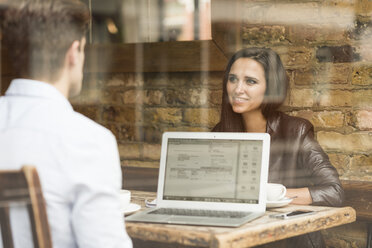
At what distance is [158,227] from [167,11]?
1.61 meters

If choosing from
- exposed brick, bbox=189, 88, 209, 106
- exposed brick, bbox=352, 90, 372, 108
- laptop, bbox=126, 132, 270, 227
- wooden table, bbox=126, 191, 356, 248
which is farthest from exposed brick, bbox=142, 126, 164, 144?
wooden table, bbox=126, 191, 356, 248

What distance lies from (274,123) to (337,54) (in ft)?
1.40

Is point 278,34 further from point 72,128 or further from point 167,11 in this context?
point 72,128

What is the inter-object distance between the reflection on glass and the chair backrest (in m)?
1.78

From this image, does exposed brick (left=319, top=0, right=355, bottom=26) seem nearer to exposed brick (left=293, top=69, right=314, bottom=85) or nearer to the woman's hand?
exposed brick (left=293, top=69, right=314, bottom=85)

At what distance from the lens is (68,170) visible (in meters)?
1.06

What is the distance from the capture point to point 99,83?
298cm

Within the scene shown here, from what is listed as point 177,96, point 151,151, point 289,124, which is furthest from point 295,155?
point 151,151

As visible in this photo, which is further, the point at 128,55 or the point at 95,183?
the point at 128,55

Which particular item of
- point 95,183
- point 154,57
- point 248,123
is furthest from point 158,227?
point 154,57

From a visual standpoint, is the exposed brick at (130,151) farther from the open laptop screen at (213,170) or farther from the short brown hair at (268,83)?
the open laptop screen at (213,170)

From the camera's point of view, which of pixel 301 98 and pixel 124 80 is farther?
pixel 124 80

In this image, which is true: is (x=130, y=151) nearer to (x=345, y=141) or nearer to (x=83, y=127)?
(x=345, y=141)

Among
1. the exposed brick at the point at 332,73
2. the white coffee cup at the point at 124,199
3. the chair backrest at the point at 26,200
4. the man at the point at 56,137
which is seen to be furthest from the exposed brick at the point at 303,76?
the chair backrest at the point at 26,200
